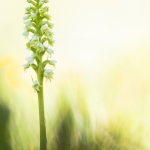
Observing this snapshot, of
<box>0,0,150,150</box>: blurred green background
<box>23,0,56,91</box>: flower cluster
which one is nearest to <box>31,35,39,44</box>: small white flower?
<box>23,0,56,91</box>: flower cluster

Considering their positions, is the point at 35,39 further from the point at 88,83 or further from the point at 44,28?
the point at 88,83

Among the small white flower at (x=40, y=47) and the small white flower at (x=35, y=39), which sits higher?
the small white flower at (x=35, y=39)

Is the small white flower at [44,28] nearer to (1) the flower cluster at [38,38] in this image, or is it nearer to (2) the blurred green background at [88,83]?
(1) the flower cluster at [38,38]

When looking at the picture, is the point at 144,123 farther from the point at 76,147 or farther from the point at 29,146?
the point at 29,146

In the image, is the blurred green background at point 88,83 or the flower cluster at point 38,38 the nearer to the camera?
the flower cluster at point 38,38

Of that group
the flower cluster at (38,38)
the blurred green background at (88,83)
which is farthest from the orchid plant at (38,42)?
the blurred green background at (88,83)

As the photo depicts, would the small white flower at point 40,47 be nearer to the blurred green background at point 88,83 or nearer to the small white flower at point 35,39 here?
the small white flower at point 35,39

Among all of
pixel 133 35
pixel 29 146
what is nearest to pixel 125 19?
pixel 133 35

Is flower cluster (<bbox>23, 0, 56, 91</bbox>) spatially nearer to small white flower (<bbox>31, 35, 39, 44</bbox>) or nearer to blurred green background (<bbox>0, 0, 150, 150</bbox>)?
small white flower (<bbox>31, 35, 39, 44</bbox>)
